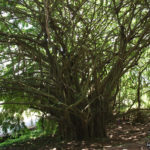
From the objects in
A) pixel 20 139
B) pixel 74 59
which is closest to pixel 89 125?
pixel 74 59

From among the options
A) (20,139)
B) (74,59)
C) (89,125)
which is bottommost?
(20,139)

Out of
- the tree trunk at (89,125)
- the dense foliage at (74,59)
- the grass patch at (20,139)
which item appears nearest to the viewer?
the dense foliage at (74,59)

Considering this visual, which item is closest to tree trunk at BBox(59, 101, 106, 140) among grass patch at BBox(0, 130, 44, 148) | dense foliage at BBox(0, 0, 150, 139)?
dense foliage at BBox(0, 0, 150, 139)

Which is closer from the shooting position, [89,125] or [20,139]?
[89,125]

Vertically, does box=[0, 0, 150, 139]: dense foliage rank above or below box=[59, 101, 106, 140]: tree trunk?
above

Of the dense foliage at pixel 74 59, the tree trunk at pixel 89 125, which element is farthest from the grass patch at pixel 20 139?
the tree trunk at pixel 89 125

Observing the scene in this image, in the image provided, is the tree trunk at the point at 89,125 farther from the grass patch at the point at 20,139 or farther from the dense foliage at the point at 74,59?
the grass patch at the point at 20,139

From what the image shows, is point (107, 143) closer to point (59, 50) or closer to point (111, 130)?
point (111, 130)

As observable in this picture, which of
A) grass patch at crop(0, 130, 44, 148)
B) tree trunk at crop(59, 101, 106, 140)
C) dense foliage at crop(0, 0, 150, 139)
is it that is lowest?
grass patch at crop(0, 130, 44, 148)

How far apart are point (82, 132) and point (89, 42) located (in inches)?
77.1

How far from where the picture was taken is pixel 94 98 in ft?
12.2

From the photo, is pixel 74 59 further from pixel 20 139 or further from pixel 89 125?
pixel 20 139

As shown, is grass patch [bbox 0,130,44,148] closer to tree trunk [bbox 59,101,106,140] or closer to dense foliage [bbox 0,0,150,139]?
dense foliage [bbox 0,0,150,139]

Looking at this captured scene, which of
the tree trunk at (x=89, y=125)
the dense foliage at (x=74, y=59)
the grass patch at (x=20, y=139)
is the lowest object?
the grass patch at (x=20, y=139)
